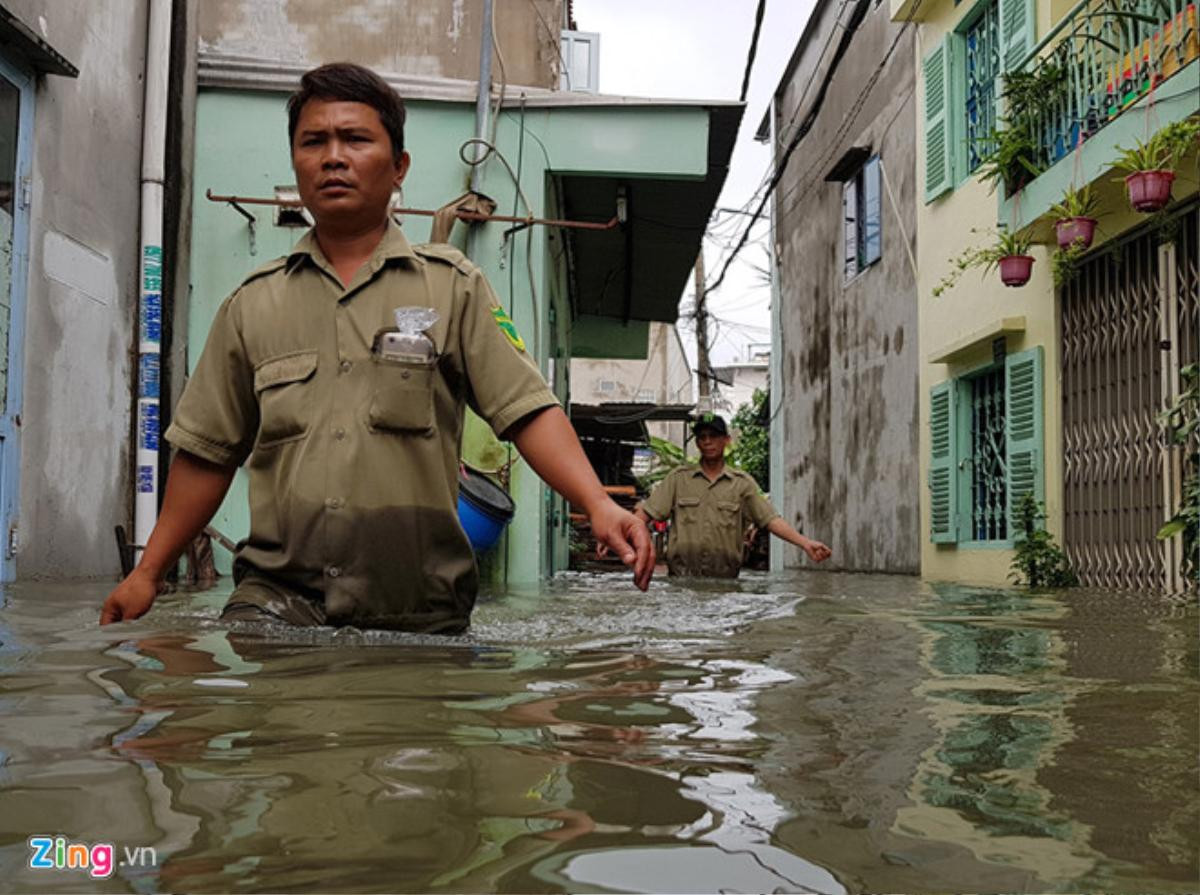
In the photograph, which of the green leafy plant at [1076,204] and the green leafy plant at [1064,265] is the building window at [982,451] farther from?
the green leafy plant at [1076,204]

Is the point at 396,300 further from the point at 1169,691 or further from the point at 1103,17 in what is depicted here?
the point at 1103,17

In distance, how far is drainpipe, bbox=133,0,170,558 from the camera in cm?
798

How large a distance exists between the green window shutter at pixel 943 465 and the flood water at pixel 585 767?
27.9 feet

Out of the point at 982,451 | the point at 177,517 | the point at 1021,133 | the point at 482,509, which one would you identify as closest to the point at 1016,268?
the point at 1021,133

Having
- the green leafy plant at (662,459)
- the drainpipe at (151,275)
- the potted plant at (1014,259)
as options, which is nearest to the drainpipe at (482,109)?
the drainpipe at (151,275)

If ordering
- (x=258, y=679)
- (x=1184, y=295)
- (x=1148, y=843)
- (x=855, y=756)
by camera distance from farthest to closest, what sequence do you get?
1. (x=1184, y=295)
2. (x=258, y=679)
3. (x=855, y=756)
4. (x=1148, y=843)

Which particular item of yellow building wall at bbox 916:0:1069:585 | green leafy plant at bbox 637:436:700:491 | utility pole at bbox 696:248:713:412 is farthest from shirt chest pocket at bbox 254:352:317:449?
green leafy plant at bbox 637:436:700:491

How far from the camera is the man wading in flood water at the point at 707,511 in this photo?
9.06 m

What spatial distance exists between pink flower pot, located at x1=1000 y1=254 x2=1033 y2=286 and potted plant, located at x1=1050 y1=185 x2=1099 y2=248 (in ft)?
1.90

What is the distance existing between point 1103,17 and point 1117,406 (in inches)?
111

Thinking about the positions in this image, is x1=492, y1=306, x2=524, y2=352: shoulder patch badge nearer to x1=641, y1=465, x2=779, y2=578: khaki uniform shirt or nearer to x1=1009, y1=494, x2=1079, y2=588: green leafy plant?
x1=641, y1=465, x2=779, y2=578: khaki uniform shirt

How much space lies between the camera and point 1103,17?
888 centimetres

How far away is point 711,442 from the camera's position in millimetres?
8781

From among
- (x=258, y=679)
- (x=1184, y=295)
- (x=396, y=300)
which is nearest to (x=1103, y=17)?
(x=1184, y=295)
